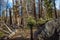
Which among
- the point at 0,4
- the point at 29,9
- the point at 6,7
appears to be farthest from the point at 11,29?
the point at 0,4

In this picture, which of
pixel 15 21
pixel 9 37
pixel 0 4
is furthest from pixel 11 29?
pixel 0 4

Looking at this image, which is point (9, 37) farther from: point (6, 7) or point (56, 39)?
point (6, 7)

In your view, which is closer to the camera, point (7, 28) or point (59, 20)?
point (59, 20)

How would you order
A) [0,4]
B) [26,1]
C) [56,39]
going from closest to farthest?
1. [56,39]
2. [26,1]
3. [0,4]

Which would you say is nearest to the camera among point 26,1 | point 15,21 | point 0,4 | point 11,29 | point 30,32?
point 30,32

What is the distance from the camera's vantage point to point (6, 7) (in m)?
23.2

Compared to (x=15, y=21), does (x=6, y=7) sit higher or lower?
higher

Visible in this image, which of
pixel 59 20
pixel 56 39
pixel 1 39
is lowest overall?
pixel 1 39

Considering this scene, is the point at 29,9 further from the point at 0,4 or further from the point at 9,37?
the point at 9,37

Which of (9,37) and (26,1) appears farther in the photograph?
(26,1)

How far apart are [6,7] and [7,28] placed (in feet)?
21.4

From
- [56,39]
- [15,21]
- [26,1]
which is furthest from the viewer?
[26,1]

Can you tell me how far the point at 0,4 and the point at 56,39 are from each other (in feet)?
50.9

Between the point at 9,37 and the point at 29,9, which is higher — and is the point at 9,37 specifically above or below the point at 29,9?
below
